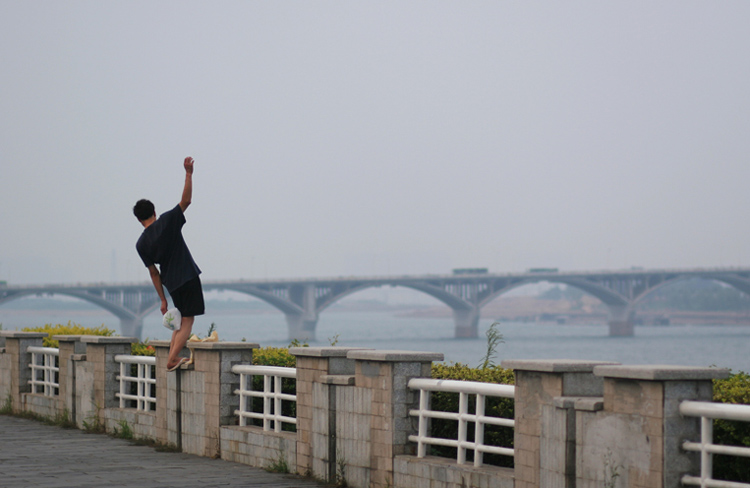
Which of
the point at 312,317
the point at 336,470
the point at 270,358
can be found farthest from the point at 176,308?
the point at 312,317

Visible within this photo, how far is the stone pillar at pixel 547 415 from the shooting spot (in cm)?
658

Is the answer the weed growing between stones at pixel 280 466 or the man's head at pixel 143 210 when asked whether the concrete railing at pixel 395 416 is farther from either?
the man's head at pixel 143 210

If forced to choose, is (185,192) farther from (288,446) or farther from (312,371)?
(288,446)

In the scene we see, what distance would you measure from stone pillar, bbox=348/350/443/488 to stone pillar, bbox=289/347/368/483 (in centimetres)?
16

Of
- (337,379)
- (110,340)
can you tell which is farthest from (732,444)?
(110,340)

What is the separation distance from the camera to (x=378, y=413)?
8.59 m

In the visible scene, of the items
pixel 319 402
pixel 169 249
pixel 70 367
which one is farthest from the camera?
pixel 70 367

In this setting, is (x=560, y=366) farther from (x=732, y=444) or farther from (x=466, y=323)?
(x=466, y=323)

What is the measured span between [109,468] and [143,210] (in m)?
2.81

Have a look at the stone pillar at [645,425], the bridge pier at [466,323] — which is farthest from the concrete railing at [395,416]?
the bridge pier at [466,323]

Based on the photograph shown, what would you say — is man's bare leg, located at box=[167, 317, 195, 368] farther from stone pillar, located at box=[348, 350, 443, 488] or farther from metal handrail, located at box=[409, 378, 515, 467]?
metal handrail, located at box=[409, 378, 515, 467]

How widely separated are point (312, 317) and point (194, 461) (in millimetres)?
92170

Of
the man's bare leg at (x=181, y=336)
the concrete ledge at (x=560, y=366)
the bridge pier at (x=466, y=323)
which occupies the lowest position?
the bridge pier at (x=466, y=323)

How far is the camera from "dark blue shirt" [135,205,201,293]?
9.57 meters
